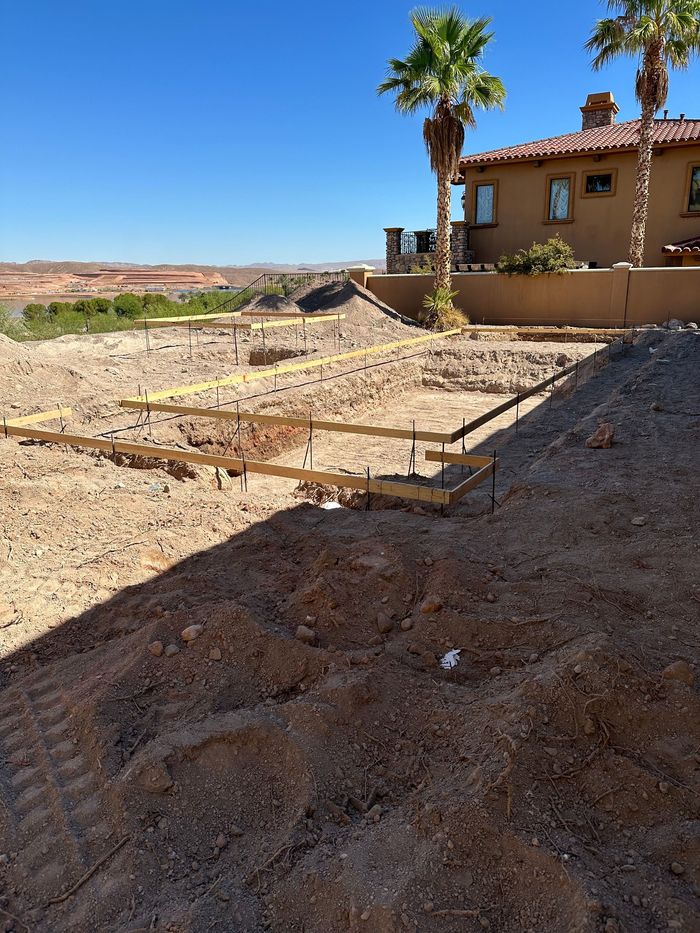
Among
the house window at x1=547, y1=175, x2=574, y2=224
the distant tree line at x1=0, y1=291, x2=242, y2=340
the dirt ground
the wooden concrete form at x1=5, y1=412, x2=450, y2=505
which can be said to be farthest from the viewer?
the house window at x1=547, y1=175, x2=574, y2=224

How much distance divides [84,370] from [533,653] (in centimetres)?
1234

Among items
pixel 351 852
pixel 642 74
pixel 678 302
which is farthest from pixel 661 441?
pixel 642 74

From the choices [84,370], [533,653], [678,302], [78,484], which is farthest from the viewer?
[678,302]

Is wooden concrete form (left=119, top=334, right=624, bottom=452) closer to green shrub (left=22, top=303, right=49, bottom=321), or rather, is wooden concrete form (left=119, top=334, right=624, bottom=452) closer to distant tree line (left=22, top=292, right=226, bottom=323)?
distant tree line (left=22, top=292, right=226, bottom=323)

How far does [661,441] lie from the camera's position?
7.98 meters

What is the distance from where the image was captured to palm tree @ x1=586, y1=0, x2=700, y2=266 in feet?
66.8

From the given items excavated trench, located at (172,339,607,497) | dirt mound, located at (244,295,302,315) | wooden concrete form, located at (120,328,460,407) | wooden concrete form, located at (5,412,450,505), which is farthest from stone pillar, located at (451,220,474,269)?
wooden concrete form, located at (5,412,450,505)

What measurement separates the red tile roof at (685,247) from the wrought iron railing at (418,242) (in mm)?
9085

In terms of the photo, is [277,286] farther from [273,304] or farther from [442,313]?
[442,313]

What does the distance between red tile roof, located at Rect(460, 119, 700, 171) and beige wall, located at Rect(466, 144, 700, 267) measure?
0.42 m

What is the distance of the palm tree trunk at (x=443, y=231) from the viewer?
21.5 meters

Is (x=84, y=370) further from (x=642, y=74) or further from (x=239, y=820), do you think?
(x=642, y=74)

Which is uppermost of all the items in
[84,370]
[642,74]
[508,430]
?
[642,74]

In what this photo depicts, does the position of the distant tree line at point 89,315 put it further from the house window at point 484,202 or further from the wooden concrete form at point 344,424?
the wooden concrete form at point 344,424
